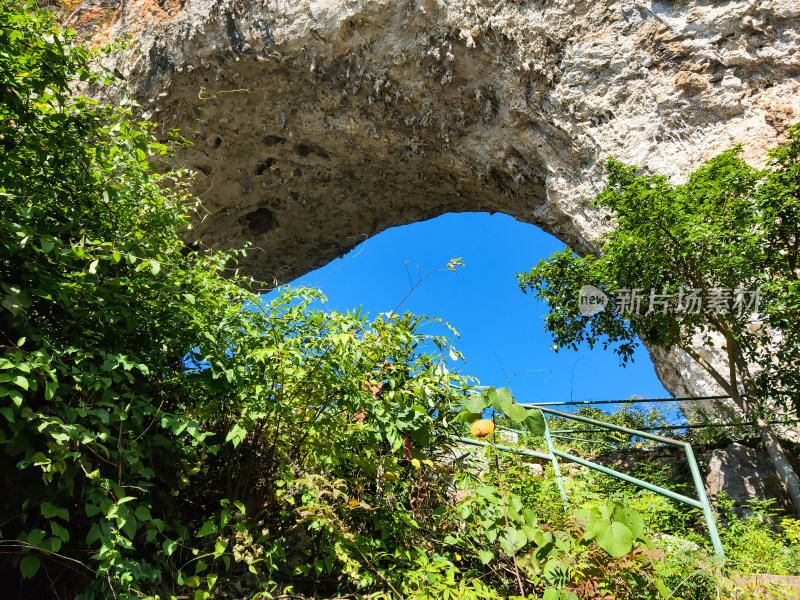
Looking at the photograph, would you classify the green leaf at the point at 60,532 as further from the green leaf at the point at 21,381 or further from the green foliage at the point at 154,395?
the green leaf at the point at 21,381

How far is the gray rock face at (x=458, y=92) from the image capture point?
7.88m

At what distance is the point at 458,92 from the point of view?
32.3 feet

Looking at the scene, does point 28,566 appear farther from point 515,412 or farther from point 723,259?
point 723,259

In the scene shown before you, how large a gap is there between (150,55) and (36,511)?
9.67 m

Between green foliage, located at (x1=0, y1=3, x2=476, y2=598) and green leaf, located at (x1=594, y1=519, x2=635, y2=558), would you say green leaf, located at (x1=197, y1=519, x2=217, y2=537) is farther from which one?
green leaf, located at (x1=594, y1=519, x2=635, y2=558)

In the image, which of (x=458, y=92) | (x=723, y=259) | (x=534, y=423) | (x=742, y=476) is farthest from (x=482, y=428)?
(x=458, y=92)

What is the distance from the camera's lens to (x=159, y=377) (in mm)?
2297

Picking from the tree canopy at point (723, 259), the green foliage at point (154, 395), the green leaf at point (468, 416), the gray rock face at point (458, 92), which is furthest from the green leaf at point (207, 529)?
the gray rock face at point (458, 92)

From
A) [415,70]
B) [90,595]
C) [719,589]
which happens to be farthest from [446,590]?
[415,70]

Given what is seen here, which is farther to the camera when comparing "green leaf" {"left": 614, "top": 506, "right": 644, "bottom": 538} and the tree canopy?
the tree canopy

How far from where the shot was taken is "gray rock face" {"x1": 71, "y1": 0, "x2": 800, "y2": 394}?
7875 mm

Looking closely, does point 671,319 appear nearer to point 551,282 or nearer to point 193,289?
point 551,282

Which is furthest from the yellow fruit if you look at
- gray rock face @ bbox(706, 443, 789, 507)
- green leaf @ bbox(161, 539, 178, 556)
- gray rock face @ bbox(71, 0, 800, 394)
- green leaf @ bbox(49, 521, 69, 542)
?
gray rock face @ bbox(71, 0, 800, 394)

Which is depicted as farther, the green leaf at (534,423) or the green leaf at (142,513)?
the green leaf at (534,423)
